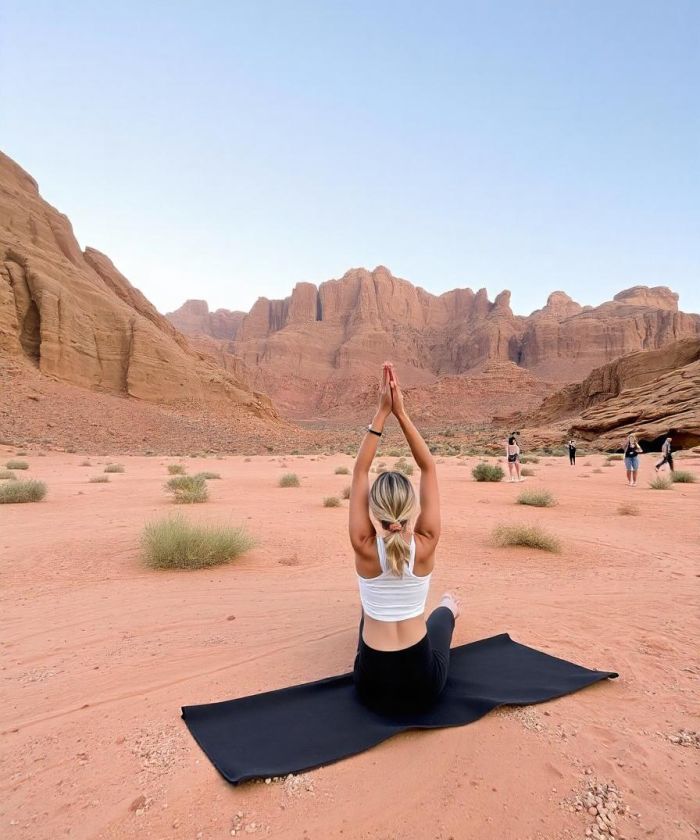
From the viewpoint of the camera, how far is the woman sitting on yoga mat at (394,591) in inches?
104

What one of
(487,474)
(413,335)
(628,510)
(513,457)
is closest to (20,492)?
(628,510)

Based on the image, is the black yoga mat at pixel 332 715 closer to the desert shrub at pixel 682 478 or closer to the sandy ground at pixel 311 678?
the sandy ground at pixel 311 678

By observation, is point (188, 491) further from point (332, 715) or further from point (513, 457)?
point (513, 457)

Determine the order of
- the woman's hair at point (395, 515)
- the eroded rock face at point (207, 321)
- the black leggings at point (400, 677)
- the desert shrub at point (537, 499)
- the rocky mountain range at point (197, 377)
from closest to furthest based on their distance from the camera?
the woman's hair at point (395, 515), the black leggings at point (400, 677), the desert shrub at point (537, 499), the rocky mountain range at point (197, 377), the eroded rock face at point (207, 321)

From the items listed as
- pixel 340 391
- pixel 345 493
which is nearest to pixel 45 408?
pixel 345 493

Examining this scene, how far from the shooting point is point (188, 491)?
37.3ft

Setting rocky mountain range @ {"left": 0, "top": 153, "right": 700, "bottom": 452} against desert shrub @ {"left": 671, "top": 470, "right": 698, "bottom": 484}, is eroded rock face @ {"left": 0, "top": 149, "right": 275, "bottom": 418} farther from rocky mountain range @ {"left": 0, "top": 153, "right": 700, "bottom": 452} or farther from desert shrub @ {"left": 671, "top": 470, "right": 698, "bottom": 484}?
desert shrub @ {"left": 671, "top": 470, "right": 698, "bottom": 484}

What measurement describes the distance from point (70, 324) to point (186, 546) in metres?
42.3

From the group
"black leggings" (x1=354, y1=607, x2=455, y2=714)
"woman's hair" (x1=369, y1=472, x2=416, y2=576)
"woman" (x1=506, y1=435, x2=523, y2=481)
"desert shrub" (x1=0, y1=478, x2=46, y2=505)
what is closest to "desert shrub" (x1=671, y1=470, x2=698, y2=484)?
"woman" (x1=506, y1=435, x2=523, y2=481)

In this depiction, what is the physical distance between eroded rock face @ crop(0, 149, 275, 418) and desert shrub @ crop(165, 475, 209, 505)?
111ft

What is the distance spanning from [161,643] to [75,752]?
4.62 feet

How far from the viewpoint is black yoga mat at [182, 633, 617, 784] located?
242 centimetres

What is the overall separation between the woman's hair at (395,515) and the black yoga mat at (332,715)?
902mm

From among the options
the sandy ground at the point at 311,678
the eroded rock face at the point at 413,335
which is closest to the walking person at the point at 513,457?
the sandy ground at the point at 311,678
